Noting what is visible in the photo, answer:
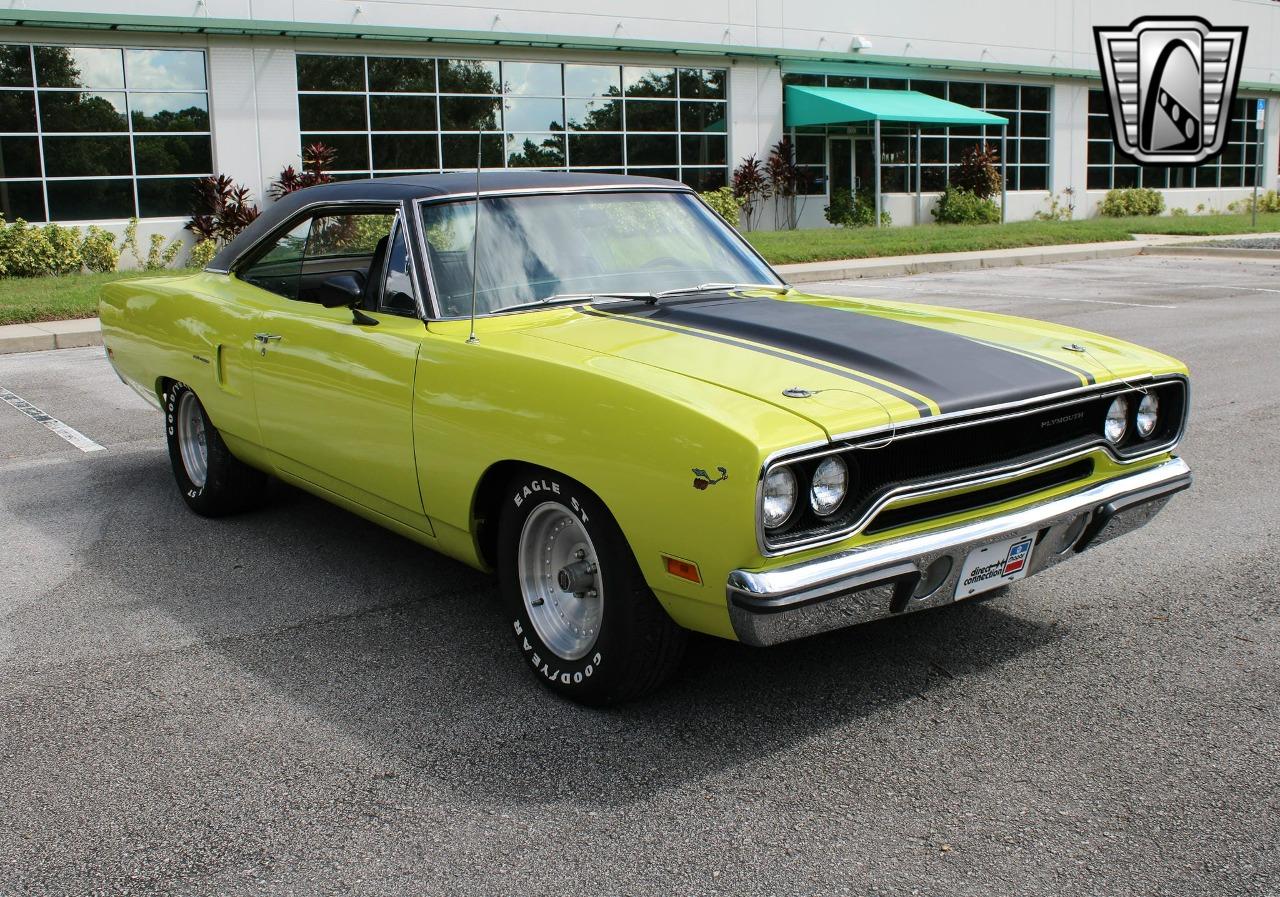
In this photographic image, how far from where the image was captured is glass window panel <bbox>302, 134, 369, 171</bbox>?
24.2 m

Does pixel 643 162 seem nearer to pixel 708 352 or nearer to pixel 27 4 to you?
pixel 27 4

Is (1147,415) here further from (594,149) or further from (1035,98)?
(1035,98)

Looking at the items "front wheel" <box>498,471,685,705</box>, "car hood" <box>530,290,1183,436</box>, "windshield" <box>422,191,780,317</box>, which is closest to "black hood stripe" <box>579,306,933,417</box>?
"car hood" <box>530,290,1183,436</box>

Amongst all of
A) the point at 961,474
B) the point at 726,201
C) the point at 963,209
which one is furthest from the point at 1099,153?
the point at 961,474

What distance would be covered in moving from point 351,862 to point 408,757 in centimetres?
56

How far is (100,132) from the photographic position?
22.1 meters

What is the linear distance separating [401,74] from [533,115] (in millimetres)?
3037

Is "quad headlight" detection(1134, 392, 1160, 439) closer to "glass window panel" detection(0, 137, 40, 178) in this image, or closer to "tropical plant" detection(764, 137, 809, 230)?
"glass window panel" detection(0, 137, 40, 178)

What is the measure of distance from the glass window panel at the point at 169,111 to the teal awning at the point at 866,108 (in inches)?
539

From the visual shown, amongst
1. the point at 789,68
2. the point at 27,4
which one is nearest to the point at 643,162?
the point at 789,68

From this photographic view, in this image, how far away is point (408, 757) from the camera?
11.9 ft

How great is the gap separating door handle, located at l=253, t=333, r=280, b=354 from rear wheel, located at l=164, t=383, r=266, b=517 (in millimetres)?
776

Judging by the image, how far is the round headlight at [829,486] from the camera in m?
3.41

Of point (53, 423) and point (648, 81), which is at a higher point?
point (648, 81)
